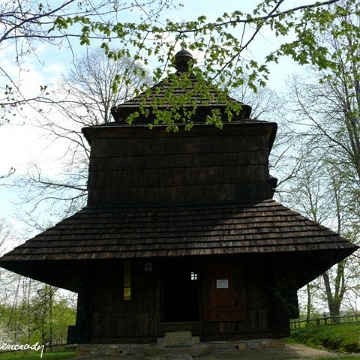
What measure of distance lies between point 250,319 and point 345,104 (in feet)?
35.5

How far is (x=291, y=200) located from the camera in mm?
23953

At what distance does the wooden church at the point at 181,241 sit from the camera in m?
9.55

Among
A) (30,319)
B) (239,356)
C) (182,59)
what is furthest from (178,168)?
(30,319)

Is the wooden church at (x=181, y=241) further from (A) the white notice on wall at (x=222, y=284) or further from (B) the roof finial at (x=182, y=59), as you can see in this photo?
(B) the roof finial at (x=182, y=59)

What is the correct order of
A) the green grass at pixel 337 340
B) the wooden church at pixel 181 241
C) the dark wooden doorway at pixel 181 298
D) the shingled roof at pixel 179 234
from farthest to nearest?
the dark wooden doorway at pixel 181 298
the green grass at pixel 337 340
the wooden church at pixel 181 241
the shingled roof at pixel 179 234

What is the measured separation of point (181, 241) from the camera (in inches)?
381

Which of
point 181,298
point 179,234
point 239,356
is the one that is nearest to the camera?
point 239,356

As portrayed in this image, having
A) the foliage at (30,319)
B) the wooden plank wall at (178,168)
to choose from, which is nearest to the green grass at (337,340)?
the wooden plank wall at (178,168)

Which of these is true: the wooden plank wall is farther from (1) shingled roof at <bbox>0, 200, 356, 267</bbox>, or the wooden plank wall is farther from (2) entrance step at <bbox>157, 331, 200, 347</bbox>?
(2) entrance step at <bbox>157, 331, 200, 347</bbox>

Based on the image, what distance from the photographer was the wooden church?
9555mm

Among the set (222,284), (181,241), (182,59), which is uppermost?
(182,59)

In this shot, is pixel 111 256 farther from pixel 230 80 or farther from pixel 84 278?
pixel 230 80

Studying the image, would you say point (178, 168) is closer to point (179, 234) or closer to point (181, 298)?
point (179, 234)

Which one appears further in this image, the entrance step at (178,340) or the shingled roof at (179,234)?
the entrance step at (178,340)
